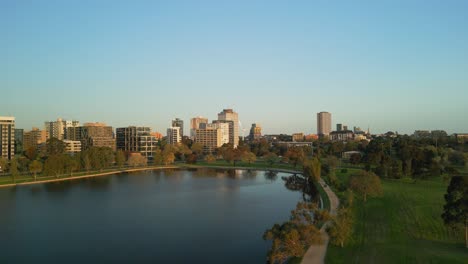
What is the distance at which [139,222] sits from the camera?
23641 mm

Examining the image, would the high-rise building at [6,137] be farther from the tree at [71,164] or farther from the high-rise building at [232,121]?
the high-rise building at [232,121]

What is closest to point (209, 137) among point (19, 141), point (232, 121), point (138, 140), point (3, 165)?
point (232, 121)

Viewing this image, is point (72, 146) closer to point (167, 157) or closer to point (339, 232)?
point (167, 157)

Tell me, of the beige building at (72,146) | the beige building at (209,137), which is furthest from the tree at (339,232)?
the beige building at (209,137)

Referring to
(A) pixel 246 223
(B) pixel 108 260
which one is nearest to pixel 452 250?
(A) pixel 246 223

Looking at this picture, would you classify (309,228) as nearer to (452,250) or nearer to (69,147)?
(452,250)

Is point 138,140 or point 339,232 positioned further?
point 138,140

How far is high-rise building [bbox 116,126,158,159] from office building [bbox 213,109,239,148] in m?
42.3

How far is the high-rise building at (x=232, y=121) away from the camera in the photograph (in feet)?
412

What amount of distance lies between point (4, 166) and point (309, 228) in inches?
1894

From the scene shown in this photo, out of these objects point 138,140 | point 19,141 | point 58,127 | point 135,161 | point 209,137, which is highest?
point 58,127

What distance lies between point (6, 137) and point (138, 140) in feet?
80.4

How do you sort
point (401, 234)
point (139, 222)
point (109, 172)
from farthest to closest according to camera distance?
point (109, 172) < point (139, 222) < point (401, 234)

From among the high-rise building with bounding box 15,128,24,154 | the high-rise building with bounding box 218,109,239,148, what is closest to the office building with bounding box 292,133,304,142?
the high-rise building with bounding box 218,109,239,148
